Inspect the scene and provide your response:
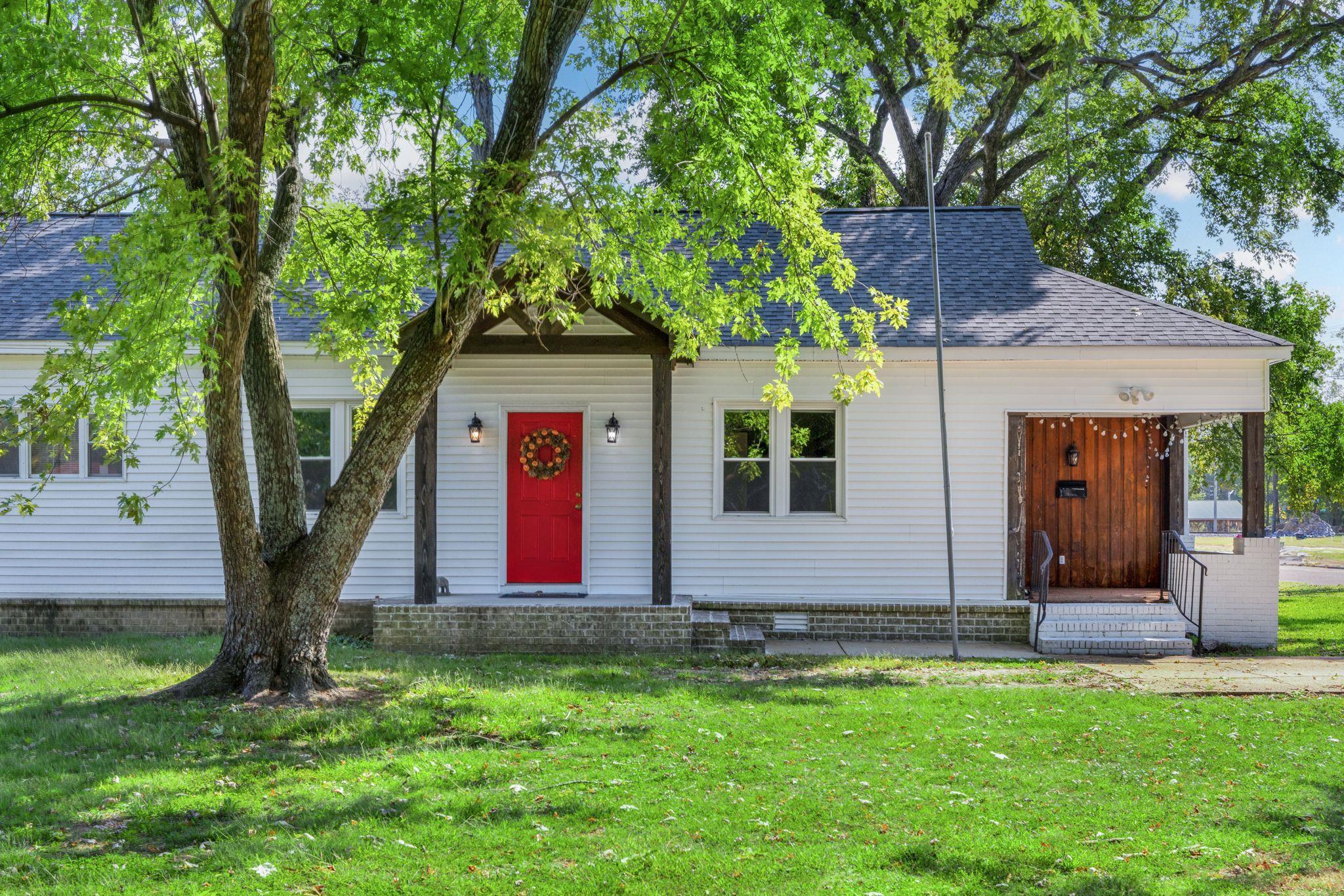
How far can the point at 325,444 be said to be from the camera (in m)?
13.0

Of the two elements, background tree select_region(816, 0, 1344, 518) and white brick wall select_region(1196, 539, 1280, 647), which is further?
background tree select_region(816, 0, 1344, 518)

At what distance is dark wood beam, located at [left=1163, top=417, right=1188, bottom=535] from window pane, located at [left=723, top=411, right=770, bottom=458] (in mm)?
5457

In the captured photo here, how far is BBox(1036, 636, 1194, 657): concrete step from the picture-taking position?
11.7 meters

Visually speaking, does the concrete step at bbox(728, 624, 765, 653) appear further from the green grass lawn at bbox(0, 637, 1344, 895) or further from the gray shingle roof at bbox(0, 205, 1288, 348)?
the gray shingle roof at bbox(0, 205, 1288, 348)

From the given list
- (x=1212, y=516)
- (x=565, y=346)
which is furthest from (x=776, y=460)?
(x=1212, y=516)

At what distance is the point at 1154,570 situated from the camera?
14.1 m

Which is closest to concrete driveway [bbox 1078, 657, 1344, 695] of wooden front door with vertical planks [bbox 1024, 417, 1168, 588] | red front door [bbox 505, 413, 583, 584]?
wooden front door with vertical planks [bbox 1024, 417, 1168, 588]

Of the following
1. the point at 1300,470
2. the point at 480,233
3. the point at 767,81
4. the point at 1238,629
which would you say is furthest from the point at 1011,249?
the point at 1300,470

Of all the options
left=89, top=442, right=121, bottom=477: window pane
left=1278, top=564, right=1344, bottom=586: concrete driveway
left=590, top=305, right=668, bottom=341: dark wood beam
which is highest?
left=590, top=305, right=668, bottom=341: dark wood beam

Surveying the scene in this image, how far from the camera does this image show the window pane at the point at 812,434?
42.0 feet

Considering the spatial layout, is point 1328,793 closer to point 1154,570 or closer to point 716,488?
point 716,488

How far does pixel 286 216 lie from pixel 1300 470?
24.2m

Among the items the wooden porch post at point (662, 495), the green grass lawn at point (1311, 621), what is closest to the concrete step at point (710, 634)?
the wooden porch post at point (662, 495)

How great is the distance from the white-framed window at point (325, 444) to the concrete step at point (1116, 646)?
25.4 ft
